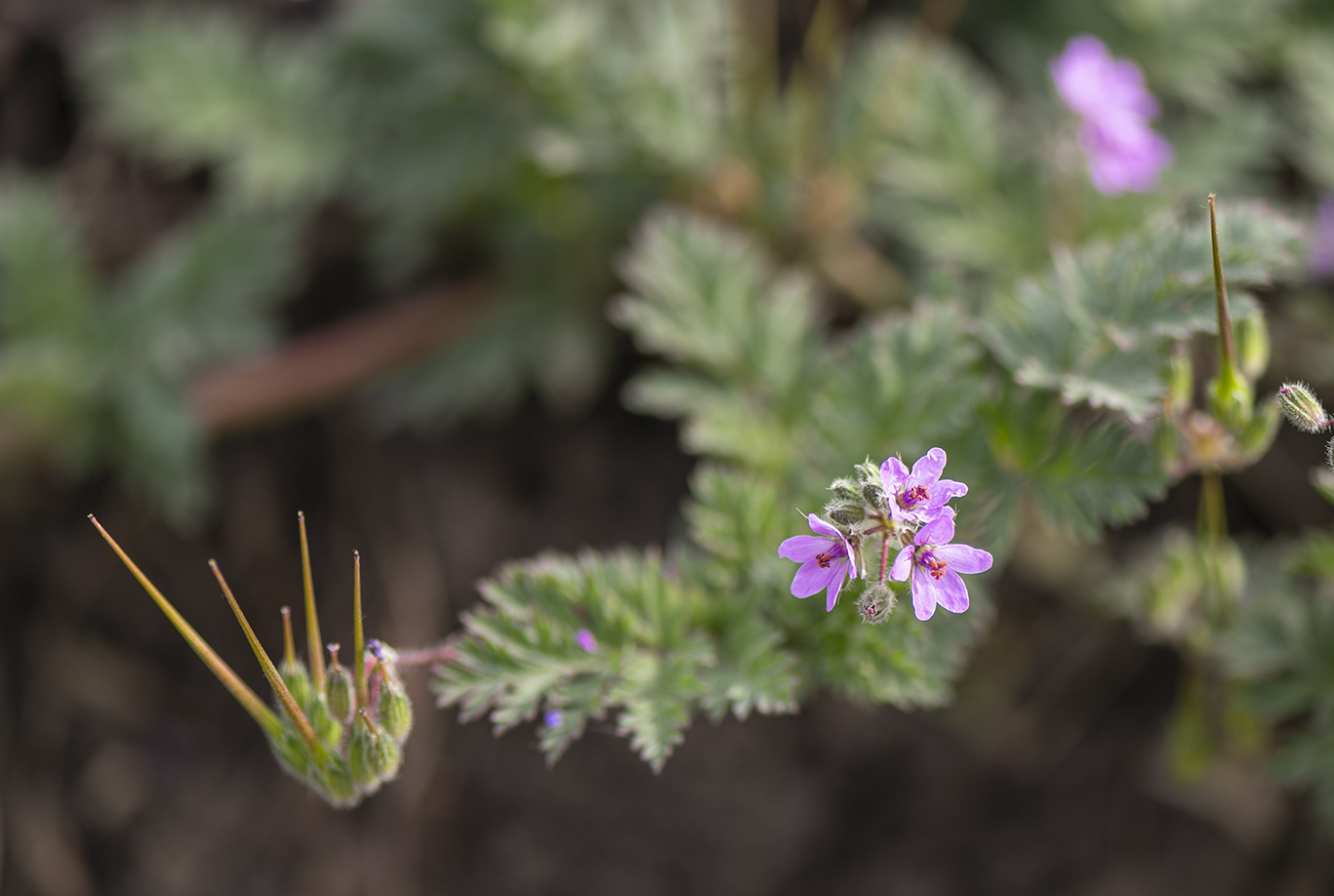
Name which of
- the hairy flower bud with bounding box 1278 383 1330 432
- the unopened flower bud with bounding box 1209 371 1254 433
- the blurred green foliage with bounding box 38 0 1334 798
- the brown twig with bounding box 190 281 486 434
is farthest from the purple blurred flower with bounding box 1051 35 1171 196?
the brown twig with bounding box 190 281 486 434

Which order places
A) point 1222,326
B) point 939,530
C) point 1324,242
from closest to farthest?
point 939,530
point 1222,326
point 1324,242

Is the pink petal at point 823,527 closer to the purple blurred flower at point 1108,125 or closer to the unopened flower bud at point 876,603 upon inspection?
the unopened flower bud at point 876,603

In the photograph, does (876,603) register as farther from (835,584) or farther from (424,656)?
(424,656)

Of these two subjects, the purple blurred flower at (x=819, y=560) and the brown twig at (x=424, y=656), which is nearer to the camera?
the purple blurred flower at (x=819, y=560)

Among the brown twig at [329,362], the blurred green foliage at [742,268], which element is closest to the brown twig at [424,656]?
the blurred green foliage at [742,268]

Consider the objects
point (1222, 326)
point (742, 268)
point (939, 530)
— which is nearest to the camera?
point (939, 530)

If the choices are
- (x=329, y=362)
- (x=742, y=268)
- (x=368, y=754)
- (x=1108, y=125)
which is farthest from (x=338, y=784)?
(x=1108, y=125)
